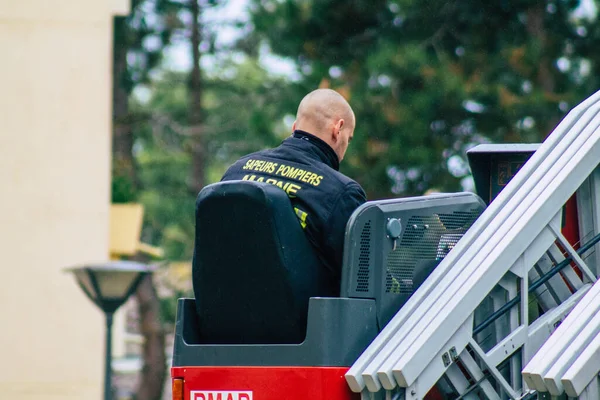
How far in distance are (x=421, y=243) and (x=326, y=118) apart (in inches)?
25.4

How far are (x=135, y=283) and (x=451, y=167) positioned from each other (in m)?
7.06

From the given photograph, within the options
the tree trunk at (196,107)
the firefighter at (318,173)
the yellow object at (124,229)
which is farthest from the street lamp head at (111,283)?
the tree trunk at (196,107)

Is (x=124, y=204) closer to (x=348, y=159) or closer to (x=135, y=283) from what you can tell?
(x=348, y=159)

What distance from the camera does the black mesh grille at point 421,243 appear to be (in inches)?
182

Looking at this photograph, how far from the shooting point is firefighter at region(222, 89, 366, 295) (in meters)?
4.57

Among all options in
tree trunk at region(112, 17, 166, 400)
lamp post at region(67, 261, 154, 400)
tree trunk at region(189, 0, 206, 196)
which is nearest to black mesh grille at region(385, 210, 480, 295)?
lamp post at region(67, 261, 154, 400)

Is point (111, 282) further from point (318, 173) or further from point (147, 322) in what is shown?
point (147, 322)

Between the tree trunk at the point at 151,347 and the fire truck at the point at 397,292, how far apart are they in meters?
23.7

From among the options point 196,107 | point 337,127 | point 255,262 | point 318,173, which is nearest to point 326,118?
point 337,127

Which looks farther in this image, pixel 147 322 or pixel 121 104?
pixel 121 104

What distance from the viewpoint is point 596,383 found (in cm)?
387

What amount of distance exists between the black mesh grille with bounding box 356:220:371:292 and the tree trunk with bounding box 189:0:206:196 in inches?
977

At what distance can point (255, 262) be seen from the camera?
4504 millimetres

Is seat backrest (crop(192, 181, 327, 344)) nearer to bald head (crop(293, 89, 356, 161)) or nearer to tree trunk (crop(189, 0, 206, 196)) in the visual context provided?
bald head (crop(293, 89, 356, 161))
